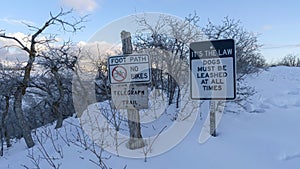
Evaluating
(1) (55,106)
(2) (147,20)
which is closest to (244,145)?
(2) (147,20)

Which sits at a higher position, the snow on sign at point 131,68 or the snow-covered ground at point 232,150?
the snow on sign at point 131,68

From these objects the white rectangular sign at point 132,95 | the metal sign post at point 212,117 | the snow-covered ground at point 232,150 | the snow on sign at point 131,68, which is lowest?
the snow-covered ground at point 232,150

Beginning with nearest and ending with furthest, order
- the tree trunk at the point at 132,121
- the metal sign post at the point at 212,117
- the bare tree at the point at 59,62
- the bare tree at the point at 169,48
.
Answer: the tree trunk at the point at 132,121
the metal sign post at the point at 212,117
the bare tree at the point at 169,48
the bare tree at the point at 59,62

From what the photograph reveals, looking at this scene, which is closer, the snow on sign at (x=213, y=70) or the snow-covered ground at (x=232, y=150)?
the snow-covered ground at (x=232, y=150)

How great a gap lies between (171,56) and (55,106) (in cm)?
629

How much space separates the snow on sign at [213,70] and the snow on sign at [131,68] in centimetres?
71

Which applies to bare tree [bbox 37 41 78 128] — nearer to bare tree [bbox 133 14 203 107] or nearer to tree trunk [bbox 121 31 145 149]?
bare tree [bbox 133 14 203 107]

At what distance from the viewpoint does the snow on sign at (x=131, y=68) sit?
371 cm

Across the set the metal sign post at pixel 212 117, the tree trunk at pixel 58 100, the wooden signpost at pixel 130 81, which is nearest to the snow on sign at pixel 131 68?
the wooden signpost at pixel 130 81

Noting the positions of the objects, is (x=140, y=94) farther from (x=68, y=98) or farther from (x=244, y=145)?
(x=68, y=98)

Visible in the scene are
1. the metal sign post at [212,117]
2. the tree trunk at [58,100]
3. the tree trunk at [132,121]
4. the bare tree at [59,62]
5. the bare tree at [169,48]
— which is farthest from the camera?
the tree trunk at [58,100]

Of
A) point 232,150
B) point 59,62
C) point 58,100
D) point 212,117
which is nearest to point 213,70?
point 212,117

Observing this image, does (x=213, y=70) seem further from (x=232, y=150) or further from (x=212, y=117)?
(x=232, y=150)

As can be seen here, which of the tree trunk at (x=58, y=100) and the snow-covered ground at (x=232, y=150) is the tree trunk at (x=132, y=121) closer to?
the snow-covered ground at (x=232, y=150)
